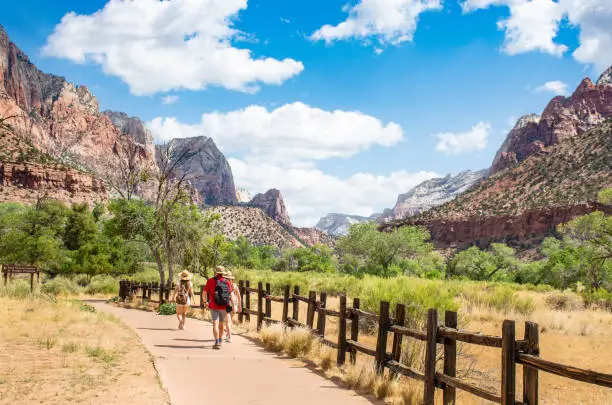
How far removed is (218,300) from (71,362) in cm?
340

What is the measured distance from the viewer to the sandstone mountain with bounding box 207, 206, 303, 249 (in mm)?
117500

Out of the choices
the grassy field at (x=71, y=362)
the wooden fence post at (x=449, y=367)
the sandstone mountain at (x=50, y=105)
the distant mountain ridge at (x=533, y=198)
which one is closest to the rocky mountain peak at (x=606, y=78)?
the distant mountain ridge at (x=533, y=198)

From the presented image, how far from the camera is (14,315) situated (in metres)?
13.7

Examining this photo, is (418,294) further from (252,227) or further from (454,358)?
(252,227)

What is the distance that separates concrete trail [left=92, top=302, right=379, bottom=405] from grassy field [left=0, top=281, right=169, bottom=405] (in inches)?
13.8

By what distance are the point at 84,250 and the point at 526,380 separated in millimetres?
37267

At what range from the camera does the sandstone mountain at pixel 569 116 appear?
517 feet

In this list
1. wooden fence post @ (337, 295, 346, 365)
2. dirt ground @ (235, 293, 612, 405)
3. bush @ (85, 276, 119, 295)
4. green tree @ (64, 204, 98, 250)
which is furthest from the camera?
green tree @ (64, 204, 98, 250)

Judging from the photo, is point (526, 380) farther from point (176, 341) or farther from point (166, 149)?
point (166, 149)

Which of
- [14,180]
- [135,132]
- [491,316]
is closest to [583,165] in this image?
[491,316]

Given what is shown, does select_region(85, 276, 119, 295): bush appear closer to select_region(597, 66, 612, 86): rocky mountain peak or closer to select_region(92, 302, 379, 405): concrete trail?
select_region(92, 302, 379, 405): concrete trail

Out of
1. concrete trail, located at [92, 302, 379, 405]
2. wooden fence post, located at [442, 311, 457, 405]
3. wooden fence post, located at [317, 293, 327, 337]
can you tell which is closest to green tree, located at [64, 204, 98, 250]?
concrete trail, located at [92, 302, 379, 405]

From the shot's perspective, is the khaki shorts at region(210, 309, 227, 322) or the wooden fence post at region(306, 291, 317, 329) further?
the wooden fence post at region(306, 291, 317, 329)

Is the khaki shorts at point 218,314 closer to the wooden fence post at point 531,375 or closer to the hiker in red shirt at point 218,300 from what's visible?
the hiker in red shirt at point 218,300
